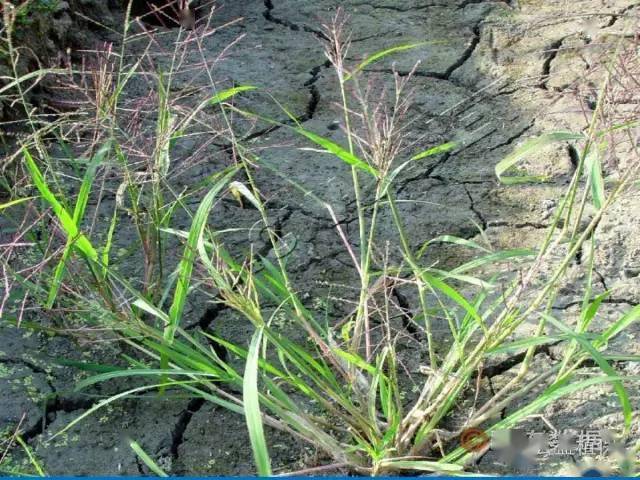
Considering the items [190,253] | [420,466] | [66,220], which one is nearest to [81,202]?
[66,220]

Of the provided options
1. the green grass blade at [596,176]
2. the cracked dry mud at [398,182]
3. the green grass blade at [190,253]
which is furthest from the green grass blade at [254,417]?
the green grass blade at [596,176]

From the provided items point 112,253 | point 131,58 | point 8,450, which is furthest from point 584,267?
point 131,58

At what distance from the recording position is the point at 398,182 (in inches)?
107

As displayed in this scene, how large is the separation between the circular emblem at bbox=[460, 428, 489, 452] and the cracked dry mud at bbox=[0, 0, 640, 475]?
0.18 feet

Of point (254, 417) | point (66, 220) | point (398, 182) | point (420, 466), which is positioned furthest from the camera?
point (398, 182)

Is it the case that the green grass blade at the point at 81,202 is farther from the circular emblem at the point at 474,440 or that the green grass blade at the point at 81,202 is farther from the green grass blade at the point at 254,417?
the circular emblem at the point at 474,440

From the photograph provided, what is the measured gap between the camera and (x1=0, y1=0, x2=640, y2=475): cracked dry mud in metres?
1.96

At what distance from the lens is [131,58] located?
3.37 meters

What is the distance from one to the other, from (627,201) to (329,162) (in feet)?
2.69

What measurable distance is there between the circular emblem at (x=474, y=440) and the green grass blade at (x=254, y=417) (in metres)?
0.49

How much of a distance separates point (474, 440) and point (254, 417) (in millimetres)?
546

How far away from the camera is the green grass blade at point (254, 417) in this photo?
56.7 inches

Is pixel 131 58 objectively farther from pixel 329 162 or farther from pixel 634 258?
pixel 634 258

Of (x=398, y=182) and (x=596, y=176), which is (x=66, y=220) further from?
(x=398, y=182)
